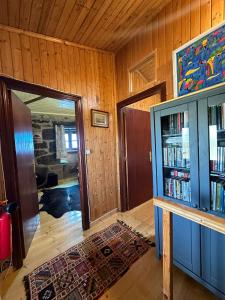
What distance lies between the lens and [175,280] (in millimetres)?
1498

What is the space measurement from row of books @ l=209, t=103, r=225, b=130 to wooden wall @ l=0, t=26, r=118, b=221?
1688mm

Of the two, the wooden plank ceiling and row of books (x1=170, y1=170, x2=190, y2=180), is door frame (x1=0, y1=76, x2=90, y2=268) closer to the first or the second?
the wooden plank ceiling

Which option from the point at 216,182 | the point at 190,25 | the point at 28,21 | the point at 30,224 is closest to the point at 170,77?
the point at 190,25

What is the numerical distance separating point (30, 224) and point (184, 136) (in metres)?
2.31

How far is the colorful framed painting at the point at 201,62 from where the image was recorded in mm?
1403

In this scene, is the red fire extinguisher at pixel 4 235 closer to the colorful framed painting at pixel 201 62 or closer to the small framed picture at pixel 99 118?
the small framed picture at pixel 99 118

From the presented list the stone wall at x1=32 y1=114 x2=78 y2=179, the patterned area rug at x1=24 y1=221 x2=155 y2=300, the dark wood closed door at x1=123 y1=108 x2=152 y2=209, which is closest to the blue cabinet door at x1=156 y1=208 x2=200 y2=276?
the patterned area rug at x1=24 y1=221 x2=155 y2=300

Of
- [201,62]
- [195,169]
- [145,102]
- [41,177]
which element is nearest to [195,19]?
[201,62]

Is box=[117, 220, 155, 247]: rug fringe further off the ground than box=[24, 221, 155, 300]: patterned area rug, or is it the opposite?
box=[117, 220, 155, 247]: rug fringe

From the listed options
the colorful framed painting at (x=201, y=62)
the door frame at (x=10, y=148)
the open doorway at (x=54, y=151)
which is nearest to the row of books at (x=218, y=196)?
the colorful framed painting at (x=201, y=62)

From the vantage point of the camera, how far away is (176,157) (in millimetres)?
1539

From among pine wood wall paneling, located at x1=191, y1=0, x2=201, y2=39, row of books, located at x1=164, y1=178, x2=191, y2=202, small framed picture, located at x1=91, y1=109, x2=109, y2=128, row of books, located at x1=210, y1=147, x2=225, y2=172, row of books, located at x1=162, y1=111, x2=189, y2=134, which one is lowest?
row of books, located at x1=164, y1=178, x2=191, y2=202

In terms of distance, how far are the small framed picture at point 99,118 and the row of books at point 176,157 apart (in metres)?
1.30

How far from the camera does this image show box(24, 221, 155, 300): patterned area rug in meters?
1.43
